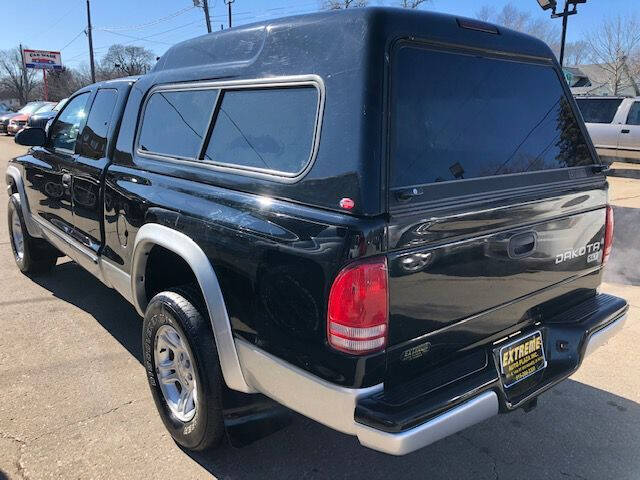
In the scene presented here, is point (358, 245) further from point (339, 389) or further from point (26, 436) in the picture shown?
point (26, 436)

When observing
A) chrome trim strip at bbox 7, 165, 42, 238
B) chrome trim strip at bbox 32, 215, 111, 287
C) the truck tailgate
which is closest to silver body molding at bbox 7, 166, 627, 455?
the truck tailgate

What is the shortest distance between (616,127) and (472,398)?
45.1 ft

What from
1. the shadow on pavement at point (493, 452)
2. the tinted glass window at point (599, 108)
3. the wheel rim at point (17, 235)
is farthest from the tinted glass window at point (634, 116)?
the wheel rim at point (17, 235)

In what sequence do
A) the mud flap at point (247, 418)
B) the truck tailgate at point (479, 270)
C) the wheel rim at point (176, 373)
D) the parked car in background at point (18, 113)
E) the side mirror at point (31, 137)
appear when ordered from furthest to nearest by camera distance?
the parked car in background at point (18, 113)
the side mirror at point (31, 137)
the wheel rim at point (176, 373)
the mud flap at point (247, 418)
the truck tailgate at point (479, 270)

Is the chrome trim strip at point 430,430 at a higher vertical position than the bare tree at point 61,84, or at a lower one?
lower

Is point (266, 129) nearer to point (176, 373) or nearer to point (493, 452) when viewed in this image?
point (176, 373)

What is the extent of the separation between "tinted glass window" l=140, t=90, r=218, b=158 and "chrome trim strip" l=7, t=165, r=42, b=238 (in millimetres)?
2162

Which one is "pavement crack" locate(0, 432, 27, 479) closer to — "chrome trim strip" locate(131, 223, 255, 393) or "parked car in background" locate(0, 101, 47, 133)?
Answer: "chrome trim strip" locate(131, 223, 255, 393)

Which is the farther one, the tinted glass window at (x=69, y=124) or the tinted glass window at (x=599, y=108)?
the tinted glass window at (x=599, y=108)

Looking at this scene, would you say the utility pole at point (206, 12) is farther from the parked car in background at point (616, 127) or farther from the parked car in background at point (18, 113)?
the parked car in background at point (616, 127)

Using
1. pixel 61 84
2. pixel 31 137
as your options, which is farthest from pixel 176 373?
pixel 61 84

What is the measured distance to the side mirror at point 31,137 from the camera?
455 cm

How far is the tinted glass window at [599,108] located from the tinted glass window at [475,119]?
12.5 metres

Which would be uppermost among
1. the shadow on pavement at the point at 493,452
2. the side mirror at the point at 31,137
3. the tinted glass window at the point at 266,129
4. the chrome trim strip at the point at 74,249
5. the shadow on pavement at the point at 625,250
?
the tinted glass window at the point at 266,129
